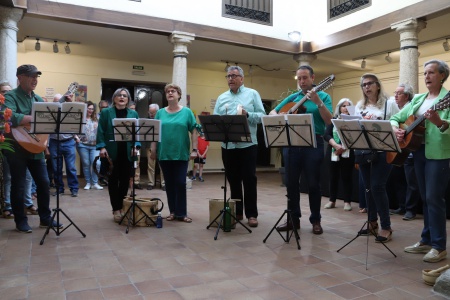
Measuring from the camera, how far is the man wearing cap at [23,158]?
4.24 m

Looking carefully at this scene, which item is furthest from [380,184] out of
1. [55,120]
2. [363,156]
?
[55,120]

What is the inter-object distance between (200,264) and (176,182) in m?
1.82

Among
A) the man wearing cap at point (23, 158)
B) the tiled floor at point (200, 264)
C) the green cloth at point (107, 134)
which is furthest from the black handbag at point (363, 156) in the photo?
the man wearing cap at point (23, 158)

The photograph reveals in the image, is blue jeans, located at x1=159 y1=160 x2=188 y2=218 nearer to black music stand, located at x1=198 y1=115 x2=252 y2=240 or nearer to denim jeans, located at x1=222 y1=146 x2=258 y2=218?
denim jeans, located at x1=222 y1=146 x2=258 y2=218

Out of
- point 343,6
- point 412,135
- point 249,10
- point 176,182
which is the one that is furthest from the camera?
point 249,10

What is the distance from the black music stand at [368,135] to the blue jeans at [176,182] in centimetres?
225

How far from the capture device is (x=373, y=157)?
3.74m

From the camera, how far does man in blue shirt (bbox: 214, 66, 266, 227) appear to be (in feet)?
15.7

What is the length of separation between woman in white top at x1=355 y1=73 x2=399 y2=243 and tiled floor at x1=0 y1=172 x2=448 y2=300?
0.32 metres

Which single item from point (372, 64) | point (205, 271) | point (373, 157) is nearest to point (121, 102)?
point (205, 271)

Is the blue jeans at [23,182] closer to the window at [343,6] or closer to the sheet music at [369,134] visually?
the sheet music at [369,134]

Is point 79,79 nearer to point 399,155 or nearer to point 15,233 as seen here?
point 15,233

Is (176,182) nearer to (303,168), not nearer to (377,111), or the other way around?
(303,168)

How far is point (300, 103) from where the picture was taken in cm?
430
